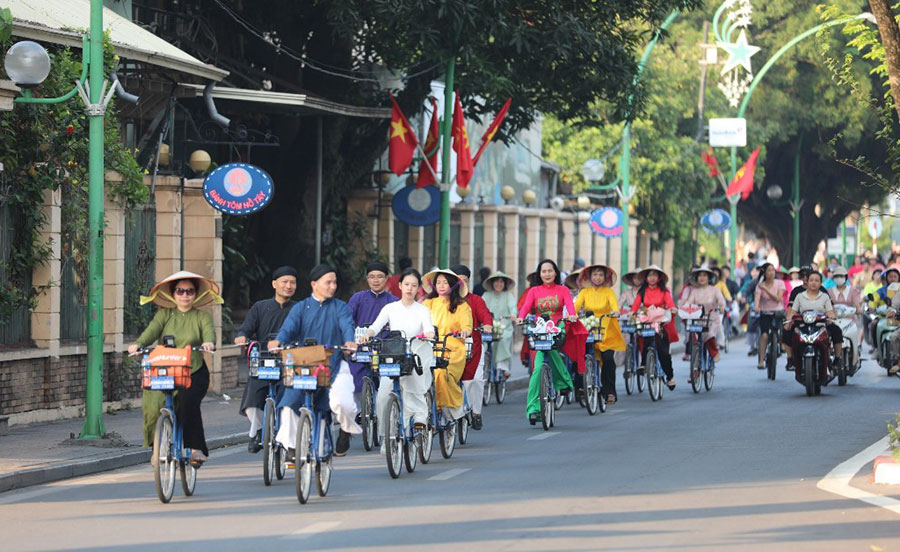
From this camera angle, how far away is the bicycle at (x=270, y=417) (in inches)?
503

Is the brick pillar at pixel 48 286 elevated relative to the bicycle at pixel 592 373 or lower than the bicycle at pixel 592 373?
elevated

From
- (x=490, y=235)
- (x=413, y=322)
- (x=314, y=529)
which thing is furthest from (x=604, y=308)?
(x=490, y=235)

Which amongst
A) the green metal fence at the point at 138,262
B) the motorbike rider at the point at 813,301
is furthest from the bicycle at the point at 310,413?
the motorbike rider at the point at 813,301

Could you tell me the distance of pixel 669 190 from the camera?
4603 centimetres

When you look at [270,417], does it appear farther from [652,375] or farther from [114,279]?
[652,375]

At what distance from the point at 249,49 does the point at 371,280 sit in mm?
11749

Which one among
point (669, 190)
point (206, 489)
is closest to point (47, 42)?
point (206, 489)

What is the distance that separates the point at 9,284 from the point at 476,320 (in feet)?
16.5

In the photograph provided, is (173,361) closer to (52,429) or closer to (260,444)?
(260,444)

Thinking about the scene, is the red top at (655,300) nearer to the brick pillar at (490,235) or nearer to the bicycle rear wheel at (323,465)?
the bicycle rear wheel at (323,465)

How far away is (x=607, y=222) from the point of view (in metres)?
34.2

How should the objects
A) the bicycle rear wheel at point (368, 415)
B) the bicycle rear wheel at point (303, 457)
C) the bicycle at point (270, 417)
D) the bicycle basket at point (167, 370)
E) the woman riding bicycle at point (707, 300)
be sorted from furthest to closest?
the woman riding bicycle at point (707, 300), the bicycle rear wheel at point (368, 415), the bicycle at point (270, 417), the bicycle basket at point (167, 370), the bicycle rear wheel at point (303, 457)

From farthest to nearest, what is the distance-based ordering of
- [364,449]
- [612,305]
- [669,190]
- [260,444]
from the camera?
1. [669,190]
2. [612,305]
3. [364,449]
4. [260,444]

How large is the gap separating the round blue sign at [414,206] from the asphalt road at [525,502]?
11.3m
